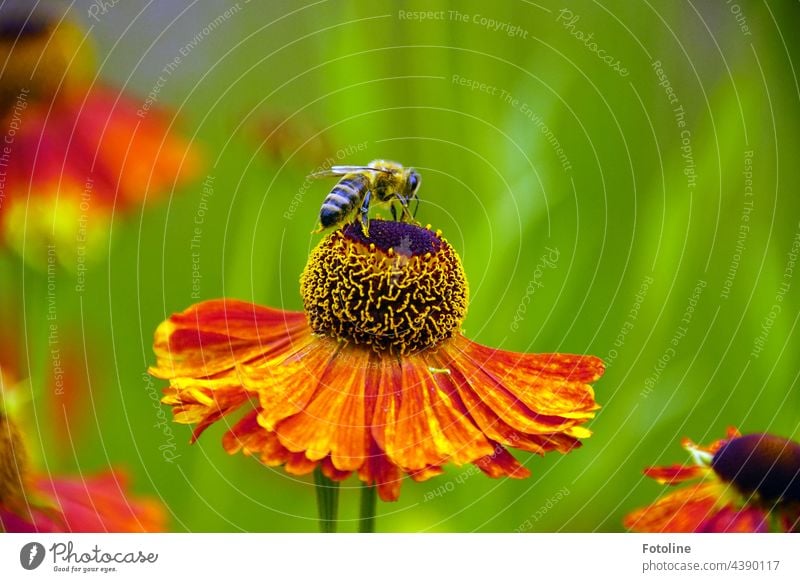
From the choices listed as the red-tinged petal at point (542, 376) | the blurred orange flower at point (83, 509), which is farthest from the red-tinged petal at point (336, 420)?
the blurred orange flower at point (83, 509)

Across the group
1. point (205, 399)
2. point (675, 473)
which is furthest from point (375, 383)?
point (675, 473)

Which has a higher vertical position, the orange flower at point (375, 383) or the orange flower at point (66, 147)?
the orange flower at point (66, 147)

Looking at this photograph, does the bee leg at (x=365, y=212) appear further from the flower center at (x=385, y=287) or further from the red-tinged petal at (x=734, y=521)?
the red-tinged petal at (x=734, y=521)

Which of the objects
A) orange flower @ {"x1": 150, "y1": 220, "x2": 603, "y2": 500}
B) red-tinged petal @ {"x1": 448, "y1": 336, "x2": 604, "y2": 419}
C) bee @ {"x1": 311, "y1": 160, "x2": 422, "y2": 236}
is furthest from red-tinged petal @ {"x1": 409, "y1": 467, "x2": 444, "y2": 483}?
bee @ {"x1": 311, "y1": 160, "x2": 422, "y2": 236}

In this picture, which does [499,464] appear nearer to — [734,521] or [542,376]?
[542,376]

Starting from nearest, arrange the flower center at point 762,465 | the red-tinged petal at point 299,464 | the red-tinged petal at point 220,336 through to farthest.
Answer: the red-tinged petal at point 299,464
the red-tinged petal at point 220,336
the flower center at point 762,465

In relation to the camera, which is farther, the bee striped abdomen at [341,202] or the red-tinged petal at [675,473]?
the red-tinged petal at [675,473]
